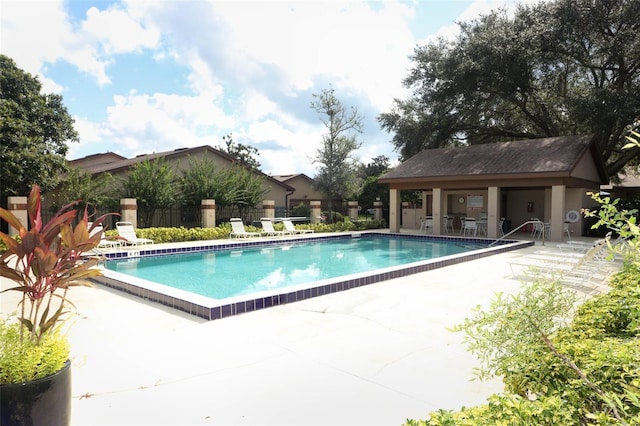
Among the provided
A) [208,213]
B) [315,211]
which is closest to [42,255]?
[208,213]

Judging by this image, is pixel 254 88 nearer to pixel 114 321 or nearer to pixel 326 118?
pixel 326 118

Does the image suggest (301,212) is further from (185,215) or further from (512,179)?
(512,179)

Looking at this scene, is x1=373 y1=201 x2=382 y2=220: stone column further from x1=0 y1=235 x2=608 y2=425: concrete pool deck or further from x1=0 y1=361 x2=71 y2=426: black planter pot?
x1=0 y1=361 x2=71 y2=426: black planter pot

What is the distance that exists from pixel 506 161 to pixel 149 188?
16.5 meters

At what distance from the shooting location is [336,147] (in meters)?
27.8

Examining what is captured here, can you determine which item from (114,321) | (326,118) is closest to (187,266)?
(114,321)

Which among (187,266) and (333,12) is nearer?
(333,12)

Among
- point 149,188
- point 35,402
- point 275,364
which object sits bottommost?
point 275,364

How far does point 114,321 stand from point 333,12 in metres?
8.96

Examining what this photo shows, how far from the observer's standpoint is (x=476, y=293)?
7.29 meters

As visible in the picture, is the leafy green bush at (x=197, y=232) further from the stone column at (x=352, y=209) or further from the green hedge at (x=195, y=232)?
the stone column at (x=352, y=209)

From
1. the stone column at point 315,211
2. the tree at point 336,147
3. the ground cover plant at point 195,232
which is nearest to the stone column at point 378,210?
the tree at point 336,147

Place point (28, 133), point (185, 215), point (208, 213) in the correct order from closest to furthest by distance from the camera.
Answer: point (28, 133) → point (208, 213) → point (185, 215)

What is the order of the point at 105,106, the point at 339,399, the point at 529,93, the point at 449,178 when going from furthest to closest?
1. the point at 529,93
2. the point at 449,178
3. the point at 105,106
4. the point at 339,399
